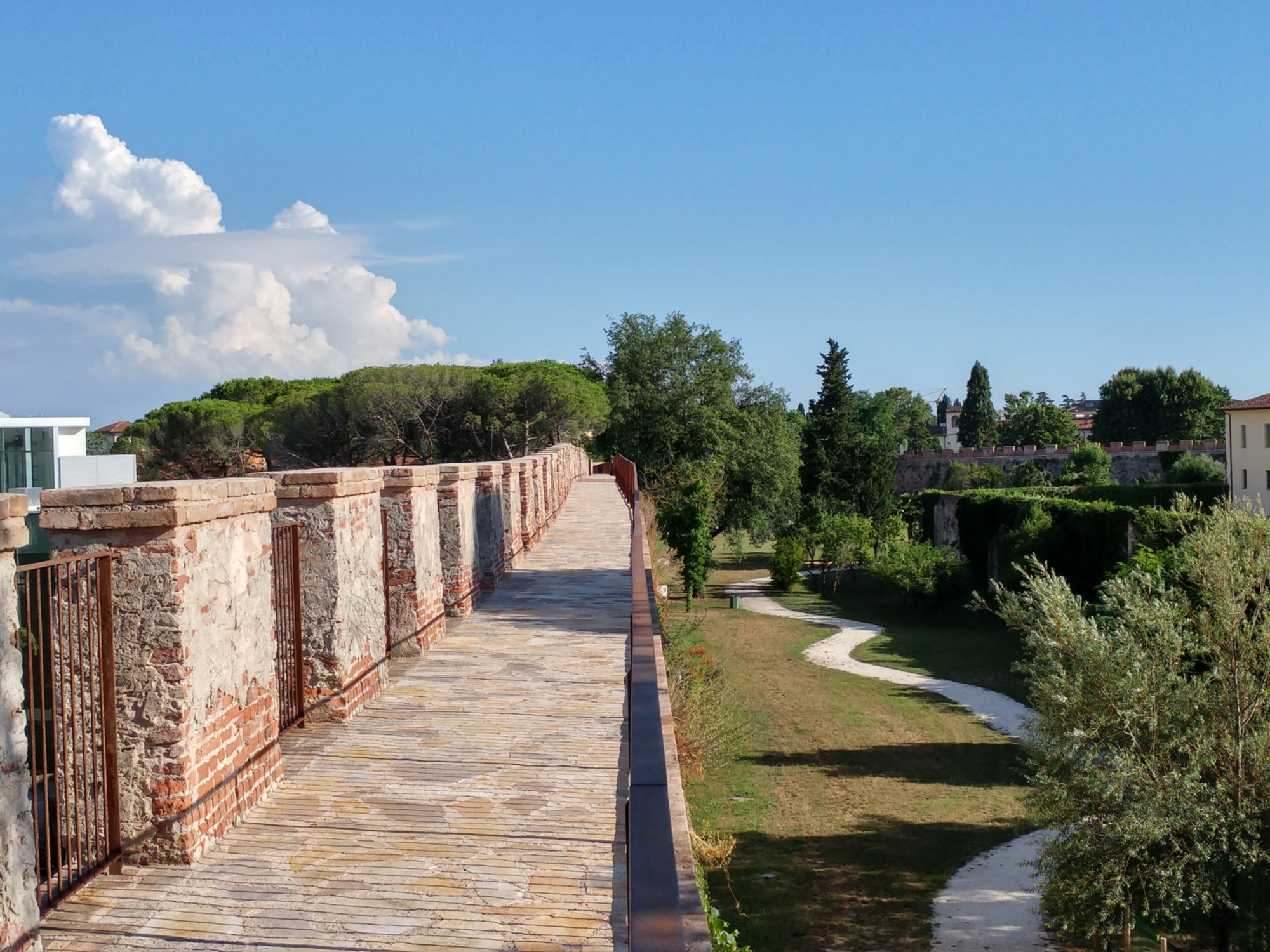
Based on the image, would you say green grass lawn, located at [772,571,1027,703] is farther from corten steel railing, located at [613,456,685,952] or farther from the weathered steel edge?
corten steel railing, located at [613,456,685,952]

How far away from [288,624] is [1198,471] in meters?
47.4

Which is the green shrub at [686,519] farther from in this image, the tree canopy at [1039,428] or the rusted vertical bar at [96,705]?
the tree canopy at [1039,428]

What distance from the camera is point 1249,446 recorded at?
41875mm

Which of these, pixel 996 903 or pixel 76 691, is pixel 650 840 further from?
pixel 996 903

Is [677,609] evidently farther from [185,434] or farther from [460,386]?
[185,434]

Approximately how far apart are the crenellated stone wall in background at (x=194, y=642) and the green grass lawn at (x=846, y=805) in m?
5.86

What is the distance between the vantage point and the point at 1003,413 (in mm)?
96312

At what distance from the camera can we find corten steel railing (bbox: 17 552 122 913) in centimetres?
399

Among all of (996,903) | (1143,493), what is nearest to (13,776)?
(996,903)

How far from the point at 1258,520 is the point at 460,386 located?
39.9m

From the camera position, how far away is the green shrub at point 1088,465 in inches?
2192

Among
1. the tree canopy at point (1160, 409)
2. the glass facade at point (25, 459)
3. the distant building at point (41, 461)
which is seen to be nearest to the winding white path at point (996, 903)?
the distant building at point (41, 461)

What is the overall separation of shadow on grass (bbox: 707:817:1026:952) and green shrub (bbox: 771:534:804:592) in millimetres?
23560

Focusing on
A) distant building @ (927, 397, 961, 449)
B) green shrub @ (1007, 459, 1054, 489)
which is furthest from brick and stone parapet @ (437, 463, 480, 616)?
distant building @ (927, 397, 961, 449)
